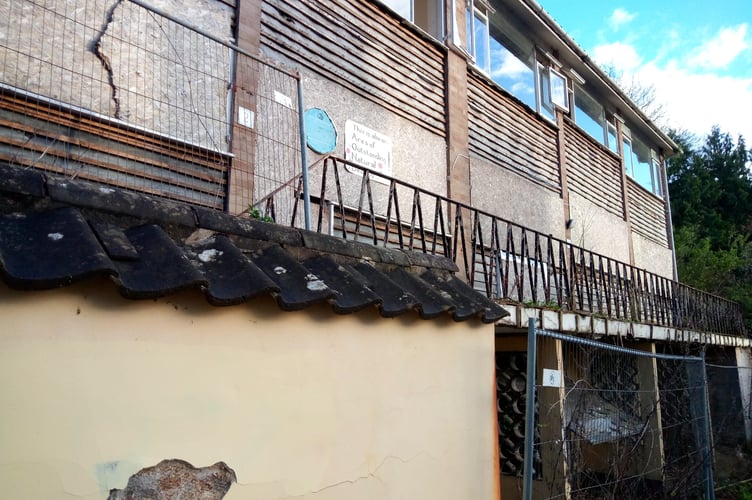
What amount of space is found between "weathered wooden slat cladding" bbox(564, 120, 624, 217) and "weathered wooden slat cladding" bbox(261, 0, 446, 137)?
4.71 meters

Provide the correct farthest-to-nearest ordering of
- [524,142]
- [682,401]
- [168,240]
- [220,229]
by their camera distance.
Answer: [524,142] → [682,401] → [220,229] → [168,240]

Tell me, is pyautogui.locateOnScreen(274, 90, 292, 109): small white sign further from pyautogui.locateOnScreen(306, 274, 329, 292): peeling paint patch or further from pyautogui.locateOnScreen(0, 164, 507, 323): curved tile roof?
pyautogui.locateOnScreen(306, 274, 329, 292): peeling paint patch

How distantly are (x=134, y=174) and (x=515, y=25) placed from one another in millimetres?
8853

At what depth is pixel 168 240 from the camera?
2500mm

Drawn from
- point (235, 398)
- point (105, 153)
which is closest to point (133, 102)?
point (105, 153)

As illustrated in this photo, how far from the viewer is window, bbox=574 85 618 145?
13.3 metres

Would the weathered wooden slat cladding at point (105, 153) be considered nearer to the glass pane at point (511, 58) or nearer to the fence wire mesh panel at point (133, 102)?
the fence wire mesh panel at point (133, 102)

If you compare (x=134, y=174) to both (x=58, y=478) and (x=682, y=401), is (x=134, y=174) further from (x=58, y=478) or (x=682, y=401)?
(x=682, y=401)

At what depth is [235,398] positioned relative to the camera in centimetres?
251

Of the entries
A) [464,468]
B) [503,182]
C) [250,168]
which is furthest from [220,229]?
[503,182]

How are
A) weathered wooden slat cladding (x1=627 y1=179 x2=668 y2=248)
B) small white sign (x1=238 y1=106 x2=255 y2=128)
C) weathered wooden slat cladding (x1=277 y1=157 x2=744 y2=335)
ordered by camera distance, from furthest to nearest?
weathered wooden slat cladding (x1=627 y1=179 x2=668 y2=248) → weathered wooden slat cladding (x1=277 y1=157 x2=744 y2=335) → small white sign (x1=238 y1=106 x2=255 y2=128)

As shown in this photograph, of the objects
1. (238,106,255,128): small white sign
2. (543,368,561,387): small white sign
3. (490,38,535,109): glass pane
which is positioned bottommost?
(543,368,561,387): small white sign

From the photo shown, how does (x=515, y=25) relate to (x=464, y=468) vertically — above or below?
above

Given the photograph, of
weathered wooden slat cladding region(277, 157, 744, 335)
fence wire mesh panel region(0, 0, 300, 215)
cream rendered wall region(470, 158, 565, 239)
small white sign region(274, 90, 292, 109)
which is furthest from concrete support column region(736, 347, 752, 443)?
fence wire mesh panel region(0, 0, 300, 215)
